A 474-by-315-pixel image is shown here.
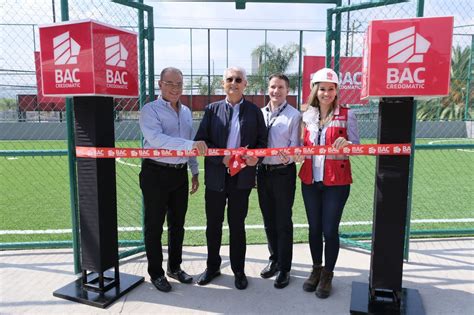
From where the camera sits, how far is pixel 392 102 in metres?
3.12

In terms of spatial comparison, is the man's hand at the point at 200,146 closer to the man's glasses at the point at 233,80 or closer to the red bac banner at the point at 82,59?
the man's glasses at the point at 233,80

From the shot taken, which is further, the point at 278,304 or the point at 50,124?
the point at 50,124

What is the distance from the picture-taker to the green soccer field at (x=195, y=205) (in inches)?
227

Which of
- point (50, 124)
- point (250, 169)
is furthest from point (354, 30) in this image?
point (50, 124)

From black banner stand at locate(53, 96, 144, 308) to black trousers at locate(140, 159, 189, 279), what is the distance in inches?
12.6

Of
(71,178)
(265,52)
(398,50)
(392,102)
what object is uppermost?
(265,52)

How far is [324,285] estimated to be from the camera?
368 cm

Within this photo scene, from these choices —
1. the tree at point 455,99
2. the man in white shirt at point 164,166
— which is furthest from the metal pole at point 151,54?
the tree at point 455,99

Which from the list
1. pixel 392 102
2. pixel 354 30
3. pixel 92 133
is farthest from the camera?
pixel 354 30

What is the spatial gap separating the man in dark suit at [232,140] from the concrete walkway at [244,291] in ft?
2.10

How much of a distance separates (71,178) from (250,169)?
1.93 meters

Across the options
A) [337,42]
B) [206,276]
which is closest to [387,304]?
[206,276]

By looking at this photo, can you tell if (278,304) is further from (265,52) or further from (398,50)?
(265,52)

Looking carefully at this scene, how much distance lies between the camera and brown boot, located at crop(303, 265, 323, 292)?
3.77 metres
